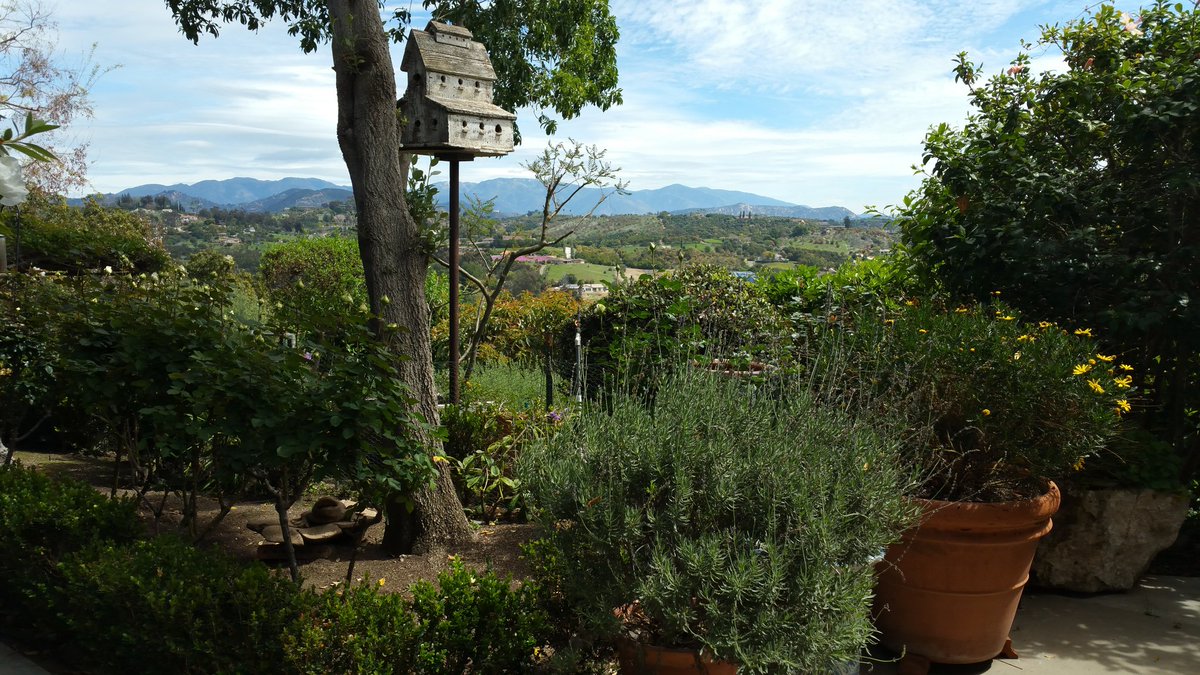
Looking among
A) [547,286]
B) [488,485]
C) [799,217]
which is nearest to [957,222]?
[488,485]

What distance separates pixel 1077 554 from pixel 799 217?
7741mm

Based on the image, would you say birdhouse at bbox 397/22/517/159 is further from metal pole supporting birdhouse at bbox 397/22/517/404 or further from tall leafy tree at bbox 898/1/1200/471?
tall leafy tree at bbox 898/1/1200/471

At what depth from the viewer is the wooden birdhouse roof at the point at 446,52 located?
441 cm

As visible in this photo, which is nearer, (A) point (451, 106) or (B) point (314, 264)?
(A) point (451, 106)

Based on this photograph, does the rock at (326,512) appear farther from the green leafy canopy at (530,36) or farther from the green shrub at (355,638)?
the green leafy canopy at (530,36)

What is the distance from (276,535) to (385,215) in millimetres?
1613

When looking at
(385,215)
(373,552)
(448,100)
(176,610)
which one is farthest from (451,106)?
(176,610)

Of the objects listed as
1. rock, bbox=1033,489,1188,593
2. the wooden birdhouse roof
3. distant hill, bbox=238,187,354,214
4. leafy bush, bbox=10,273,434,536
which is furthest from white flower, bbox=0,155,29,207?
distant hill, bbox=238,187,354,214

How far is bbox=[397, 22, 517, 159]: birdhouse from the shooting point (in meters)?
4.39

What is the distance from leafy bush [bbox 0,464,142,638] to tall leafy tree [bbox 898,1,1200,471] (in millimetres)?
Result: 4547

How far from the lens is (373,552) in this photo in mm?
4070

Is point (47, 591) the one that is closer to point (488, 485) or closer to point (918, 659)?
point (488, 485)

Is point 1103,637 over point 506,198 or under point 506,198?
under

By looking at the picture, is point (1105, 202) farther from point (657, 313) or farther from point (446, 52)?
point (446, 52)
